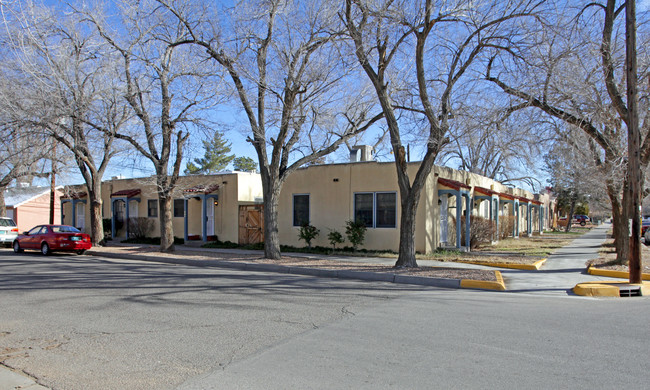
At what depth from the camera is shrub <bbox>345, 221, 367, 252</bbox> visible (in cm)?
1847

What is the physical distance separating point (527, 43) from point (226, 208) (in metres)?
15.2

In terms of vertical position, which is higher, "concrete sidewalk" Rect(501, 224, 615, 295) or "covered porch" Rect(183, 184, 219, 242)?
"covered porch" Rect(183, 184, 219, 242)

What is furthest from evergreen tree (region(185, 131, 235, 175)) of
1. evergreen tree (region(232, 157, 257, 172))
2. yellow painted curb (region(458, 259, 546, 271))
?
yellow painted curb (region(458, 259, 546, 271))

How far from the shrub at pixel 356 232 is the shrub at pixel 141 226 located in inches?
490

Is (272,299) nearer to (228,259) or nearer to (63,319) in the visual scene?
(63,319)

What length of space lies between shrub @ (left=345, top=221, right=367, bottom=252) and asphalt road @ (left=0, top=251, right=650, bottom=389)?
313 inches

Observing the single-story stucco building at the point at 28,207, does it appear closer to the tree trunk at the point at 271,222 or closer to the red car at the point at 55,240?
the red car at the point at 55,240

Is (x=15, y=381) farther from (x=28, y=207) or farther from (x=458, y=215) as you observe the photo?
(x=28, y=207)

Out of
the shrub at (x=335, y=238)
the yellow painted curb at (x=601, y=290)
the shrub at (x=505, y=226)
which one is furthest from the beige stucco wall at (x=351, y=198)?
the yellow painted curb at (x=601, y=290)

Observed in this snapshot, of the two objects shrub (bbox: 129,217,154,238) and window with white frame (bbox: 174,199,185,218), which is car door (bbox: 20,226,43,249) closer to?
shrub (bbox: 129,217,154,238)

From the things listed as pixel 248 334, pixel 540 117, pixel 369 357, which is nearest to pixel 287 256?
pixel 540 117

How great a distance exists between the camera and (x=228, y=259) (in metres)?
16.4

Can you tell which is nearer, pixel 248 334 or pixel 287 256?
pixel 248 334

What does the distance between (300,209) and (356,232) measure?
3596 millimetres
